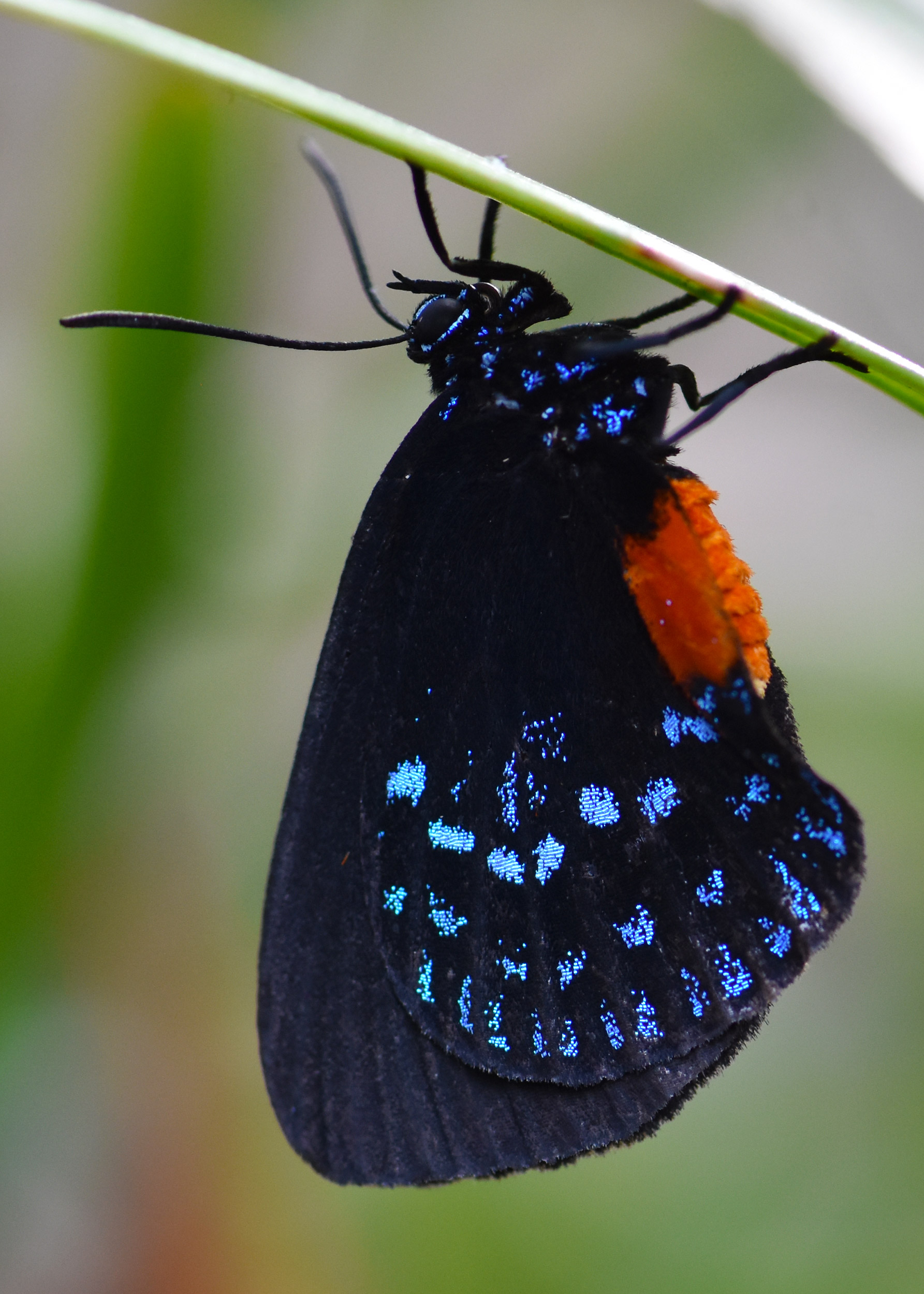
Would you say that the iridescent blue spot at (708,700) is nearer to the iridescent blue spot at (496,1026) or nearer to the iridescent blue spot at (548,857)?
the iridescent blue spot at (548,857)

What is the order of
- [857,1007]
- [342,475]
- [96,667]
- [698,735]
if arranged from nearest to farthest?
1. [698,735]
2. [96,667]
3. [342,475]
4. [857,1007]

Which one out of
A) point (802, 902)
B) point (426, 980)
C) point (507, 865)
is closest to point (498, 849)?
point (507, 865)

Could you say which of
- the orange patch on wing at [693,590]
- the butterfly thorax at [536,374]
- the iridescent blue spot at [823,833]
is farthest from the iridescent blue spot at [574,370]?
the iridescent blue spot at [823,833]

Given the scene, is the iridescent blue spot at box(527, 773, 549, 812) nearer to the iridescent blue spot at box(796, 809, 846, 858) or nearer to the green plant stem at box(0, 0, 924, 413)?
the iridescent blue spot at box(796, 809, 846, 858)

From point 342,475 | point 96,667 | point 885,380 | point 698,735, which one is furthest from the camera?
point 342,475

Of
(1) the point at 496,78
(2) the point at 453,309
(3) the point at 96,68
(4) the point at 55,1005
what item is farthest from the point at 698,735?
(1) the point at 496,78

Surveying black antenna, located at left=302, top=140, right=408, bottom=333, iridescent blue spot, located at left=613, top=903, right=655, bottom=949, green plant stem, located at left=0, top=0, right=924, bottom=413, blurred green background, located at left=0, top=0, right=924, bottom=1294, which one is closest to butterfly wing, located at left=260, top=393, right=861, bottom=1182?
iridescent blue spot, located at left=613, top=903, right=655, bottom=949

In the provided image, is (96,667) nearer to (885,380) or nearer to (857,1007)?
(885,380)
